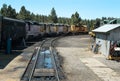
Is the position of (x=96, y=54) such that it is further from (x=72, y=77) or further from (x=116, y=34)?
(x=72, y=77)

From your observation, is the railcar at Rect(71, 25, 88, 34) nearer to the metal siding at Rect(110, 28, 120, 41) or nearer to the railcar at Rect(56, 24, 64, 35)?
the railcar at Rect(56, 24, 64, 35)

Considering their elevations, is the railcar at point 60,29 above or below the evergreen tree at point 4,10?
below

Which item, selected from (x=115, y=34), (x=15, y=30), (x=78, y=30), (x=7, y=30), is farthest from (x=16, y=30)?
(x=78, y=30)

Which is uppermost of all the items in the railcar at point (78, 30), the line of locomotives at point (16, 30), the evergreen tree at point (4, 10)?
the evergreen tree at point (4, 10)

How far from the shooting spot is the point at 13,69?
17.4m

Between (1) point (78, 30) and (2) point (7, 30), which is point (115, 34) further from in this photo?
(1) point (78, 30)

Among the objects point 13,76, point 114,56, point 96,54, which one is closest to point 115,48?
point 114,56

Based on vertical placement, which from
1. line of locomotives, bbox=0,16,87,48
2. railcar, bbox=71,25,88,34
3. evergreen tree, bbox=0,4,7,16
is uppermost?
evergreen tree, bbox=0,4,7,16

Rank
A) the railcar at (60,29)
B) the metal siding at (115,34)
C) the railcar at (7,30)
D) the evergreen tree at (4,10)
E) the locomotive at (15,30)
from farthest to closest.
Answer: the evergreen tree at (4,10), the railcar at (60,29), the locomotive at (15,30), the railcar at (7,30), the metal siding at (115,34)

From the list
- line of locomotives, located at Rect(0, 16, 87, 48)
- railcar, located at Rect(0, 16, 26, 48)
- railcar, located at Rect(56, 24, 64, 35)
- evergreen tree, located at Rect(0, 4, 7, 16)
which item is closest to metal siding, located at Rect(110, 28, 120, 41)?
line of locomotives, located at Rect(0, 16, 87, 48)

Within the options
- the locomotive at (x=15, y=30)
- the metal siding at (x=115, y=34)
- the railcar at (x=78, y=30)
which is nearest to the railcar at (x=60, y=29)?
the railcar at (x=78, y=30)

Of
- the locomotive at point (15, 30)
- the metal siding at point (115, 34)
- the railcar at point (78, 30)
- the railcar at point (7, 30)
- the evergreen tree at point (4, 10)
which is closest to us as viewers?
the metal siding at point (115, 34)

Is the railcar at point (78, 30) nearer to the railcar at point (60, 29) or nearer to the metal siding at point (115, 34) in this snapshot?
the railcar at point (60, 29)

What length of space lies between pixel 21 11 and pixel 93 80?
307 ft
